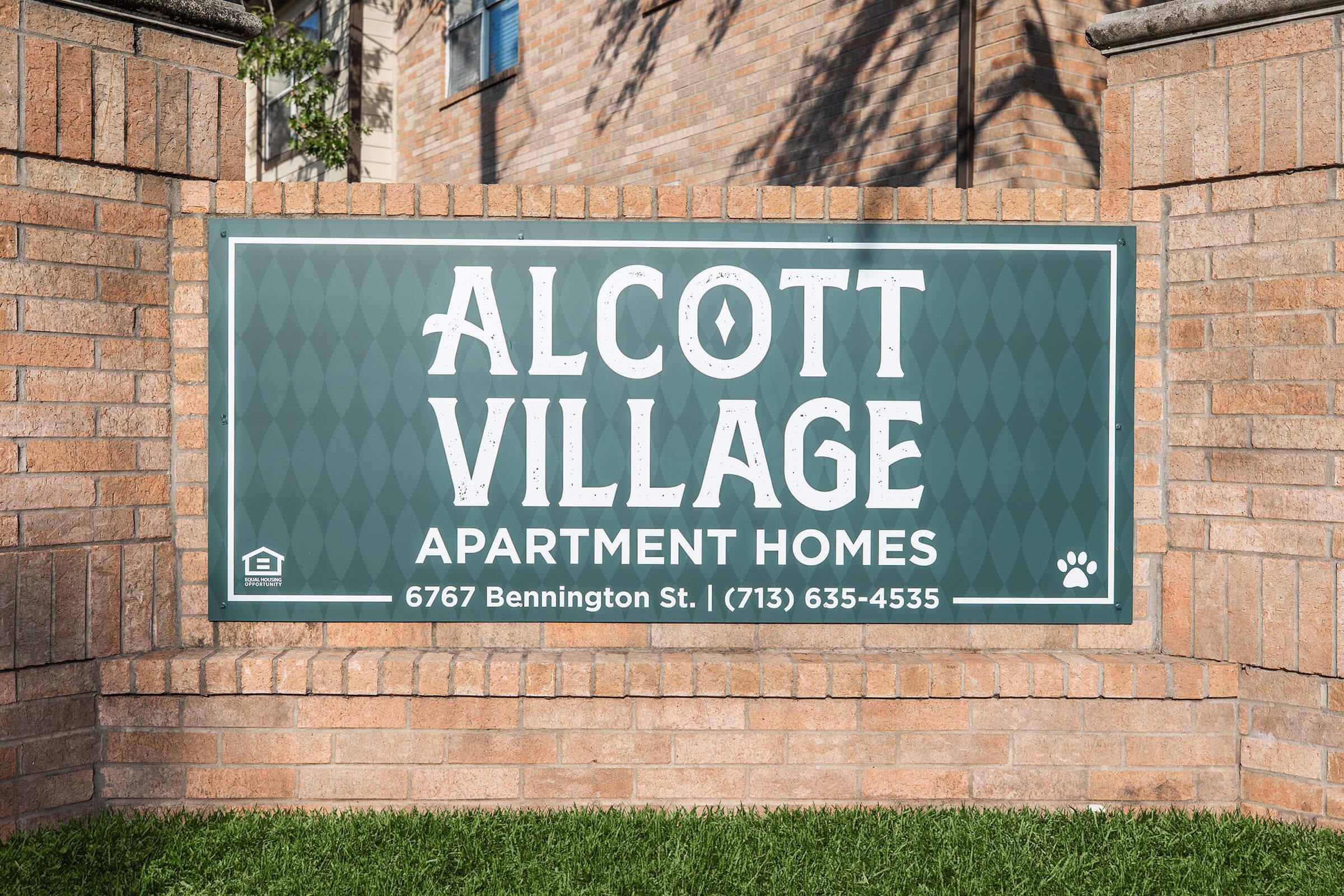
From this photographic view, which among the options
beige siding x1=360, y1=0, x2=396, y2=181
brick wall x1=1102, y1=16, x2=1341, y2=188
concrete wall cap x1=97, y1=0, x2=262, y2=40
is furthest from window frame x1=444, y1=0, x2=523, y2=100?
brick wall x1=1102, y1=16, x2=1341, y2=188

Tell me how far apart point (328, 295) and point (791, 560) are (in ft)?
6.48

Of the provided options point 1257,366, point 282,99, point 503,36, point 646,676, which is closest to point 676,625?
point 646,676

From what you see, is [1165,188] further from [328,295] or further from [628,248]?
[328,295]

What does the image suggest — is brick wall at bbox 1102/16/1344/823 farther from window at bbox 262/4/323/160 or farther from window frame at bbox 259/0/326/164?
window at bbox 262/4/323/160

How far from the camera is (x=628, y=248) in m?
3.81

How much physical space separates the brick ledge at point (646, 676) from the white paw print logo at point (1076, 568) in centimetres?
30

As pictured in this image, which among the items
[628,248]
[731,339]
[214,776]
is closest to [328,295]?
[628,248]

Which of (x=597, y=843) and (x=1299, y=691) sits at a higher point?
(x=1299, y=691)

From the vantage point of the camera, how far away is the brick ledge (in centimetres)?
365

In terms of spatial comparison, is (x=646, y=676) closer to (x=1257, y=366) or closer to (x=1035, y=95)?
(x=1257, y=366)

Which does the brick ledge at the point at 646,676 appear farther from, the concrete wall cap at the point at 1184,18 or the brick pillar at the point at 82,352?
the concrete wall cap at the point at 1184,18

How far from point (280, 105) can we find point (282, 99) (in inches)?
46.5

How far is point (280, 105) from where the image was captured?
13031mm

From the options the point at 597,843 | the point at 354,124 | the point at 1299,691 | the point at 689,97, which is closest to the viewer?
the point at 597,843
